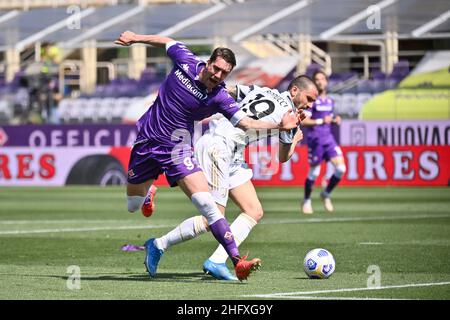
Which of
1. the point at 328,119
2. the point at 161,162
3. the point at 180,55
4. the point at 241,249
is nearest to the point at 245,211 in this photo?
the point at 161,162

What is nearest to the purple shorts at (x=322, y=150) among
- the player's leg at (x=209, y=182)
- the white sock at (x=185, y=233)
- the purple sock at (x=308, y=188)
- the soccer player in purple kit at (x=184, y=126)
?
the purple sock at (x=308, y=188)

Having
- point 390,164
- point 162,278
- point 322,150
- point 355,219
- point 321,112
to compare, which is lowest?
point 355,219

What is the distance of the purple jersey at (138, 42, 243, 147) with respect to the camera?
34.9 feet

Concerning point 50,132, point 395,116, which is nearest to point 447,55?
point 395,116

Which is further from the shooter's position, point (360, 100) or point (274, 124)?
point (360, 100)

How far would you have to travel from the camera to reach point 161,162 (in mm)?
10773

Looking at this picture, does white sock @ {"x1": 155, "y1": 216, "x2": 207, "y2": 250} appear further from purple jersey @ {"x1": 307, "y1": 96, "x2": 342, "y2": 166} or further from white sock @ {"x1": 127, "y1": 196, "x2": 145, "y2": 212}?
purple jersey @ {"x1": 307, "y1": 96, "x2": 342, "y2": 166}

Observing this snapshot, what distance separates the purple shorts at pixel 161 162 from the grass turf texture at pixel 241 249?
0.98 metres

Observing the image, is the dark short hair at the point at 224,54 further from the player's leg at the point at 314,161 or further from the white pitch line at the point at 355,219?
the player's leg at the point at 314,161

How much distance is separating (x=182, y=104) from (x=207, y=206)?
0.98m

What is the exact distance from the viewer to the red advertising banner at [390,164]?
93.0ft

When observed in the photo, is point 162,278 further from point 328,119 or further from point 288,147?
point 328,119

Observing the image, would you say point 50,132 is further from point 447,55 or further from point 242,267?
point 242,267
